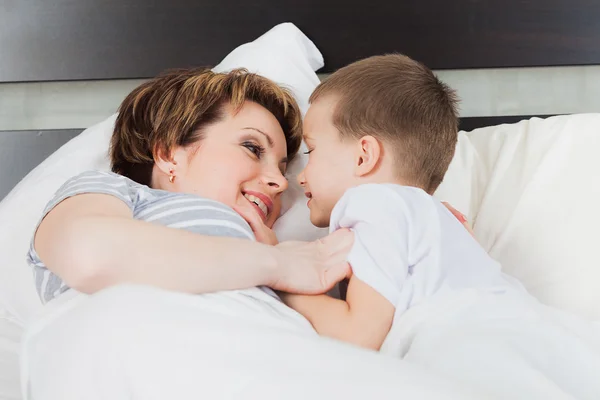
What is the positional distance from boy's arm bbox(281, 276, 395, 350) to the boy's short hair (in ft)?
0.93

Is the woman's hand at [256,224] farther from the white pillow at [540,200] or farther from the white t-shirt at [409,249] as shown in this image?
the white pillow at [540,200]

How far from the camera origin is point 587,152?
1.39 meters

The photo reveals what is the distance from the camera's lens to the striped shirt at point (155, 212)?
103cm

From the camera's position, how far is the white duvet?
628 millimetres

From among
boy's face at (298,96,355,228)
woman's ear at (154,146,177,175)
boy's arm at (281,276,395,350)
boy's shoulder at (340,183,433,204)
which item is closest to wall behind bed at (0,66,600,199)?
woman's ear at (154,146,177,175)

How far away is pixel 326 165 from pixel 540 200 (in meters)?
0.47

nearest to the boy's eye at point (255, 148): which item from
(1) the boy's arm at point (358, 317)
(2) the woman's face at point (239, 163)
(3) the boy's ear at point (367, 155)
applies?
(2) the woman's face at point (239, 163)

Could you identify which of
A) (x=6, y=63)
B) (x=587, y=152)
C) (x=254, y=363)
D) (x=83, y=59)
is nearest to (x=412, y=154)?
(x=587, y=152)

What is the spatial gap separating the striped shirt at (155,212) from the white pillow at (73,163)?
0.20 meters

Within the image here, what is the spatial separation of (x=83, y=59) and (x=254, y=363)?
129 cm

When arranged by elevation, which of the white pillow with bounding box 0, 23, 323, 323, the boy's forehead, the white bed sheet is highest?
the boy's forehead

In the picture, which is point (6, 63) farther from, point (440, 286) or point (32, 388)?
point (440, 286)

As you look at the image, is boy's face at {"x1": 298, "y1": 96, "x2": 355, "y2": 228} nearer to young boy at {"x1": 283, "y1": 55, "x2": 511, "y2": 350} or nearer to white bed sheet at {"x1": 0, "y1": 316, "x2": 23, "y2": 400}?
young boy at {"x1": 283, "y1": 55, "x2": 511, "y2": 350}

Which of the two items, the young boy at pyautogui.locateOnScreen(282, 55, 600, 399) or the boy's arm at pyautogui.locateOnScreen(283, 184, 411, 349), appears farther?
the boy's arm at pyautogui.locateOnScreen(283, 184, 411, 349)
